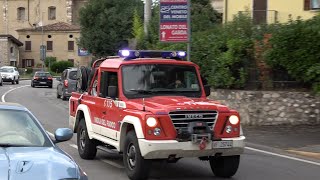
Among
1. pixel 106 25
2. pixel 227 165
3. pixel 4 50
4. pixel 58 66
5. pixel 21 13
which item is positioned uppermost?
pixel 21 13

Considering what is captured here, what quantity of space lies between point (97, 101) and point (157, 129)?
2426 millimetres

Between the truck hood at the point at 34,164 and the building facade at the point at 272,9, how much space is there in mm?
19877

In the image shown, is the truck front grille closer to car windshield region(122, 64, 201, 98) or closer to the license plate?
the license plate

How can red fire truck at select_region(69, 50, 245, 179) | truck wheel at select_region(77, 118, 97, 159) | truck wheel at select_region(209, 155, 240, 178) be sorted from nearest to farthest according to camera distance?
red fire truck at select_region(69, 50, 245, 179)
truck wheel at select_region(209, 155, 240, 178)
truck wheel at select_region(77, 118, 97, 159)

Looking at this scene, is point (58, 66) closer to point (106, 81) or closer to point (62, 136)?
point (106, 81)

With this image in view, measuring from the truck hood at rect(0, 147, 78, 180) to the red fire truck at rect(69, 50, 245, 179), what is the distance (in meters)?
3.07

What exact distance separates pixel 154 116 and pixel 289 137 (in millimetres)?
7471

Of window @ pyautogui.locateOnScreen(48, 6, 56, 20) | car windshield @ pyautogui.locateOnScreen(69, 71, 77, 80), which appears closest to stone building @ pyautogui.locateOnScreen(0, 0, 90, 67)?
window @ pyautogui.locateOnScreen(48, 6, 56, 20)

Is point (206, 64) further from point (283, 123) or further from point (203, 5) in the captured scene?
point (203, 5)

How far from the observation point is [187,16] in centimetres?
1764

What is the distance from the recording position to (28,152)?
575 centimetres


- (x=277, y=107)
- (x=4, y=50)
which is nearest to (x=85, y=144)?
(x=277, y=107)

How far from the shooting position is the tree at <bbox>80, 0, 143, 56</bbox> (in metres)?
38.2

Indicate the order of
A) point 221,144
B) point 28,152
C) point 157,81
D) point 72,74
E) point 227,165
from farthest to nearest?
point 72,74 < point 157,81 < point 227,165 < point 221,144 < point 28,152
